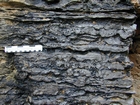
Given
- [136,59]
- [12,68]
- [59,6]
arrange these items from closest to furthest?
[59,6]
[12,68]
[136,59]

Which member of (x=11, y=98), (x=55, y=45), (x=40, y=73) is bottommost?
(x=11, y=98)

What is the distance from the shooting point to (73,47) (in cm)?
188

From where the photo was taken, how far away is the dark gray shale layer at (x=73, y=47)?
6.08 ft

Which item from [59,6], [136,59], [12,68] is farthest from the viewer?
[136,59]

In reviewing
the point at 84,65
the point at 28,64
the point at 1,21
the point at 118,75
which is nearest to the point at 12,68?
the point at 28,64

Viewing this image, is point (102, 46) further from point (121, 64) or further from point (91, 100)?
point (91, 100)

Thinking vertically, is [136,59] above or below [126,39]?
below

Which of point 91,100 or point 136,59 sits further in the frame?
point 136,59

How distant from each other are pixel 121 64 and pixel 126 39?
0.80 feet

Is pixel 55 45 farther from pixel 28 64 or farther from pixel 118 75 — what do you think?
pixel 118 75

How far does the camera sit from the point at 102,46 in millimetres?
1881

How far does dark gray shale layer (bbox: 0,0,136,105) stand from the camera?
6.08ft

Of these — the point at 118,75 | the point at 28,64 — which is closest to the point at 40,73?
the point at 28,64

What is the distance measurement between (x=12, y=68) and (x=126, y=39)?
1148mm
